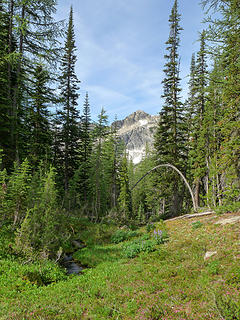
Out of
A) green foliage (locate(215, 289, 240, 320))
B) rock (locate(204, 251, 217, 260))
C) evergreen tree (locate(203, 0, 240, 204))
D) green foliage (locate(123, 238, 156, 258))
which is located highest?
evergreen tree (locate(203, 0, 240, 204))

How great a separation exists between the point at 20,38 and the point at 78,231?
16.6m

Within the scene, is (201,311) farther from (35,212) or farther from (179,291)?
(35,212)

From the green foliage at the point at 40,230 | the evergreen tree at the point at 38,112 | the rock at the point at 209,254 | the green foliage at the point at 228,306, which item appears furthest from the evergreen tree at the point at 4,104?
the green foliage at the point at 228,306

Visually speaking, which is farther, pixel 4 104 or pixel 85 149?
pixel 85 149

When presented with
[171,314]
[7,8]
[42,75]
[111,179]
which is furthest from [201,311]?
[111,179]

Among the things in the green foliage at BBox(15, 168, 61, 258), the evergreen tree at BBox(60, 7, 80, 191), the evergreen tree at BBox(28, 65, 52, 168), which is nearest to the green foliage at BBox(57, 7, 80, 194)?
the evergreen tree at BBox(60, 7, 80, 191)

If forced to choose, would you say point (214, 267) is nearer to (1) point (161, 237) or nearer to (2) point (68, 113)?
(1) point (161, 237)

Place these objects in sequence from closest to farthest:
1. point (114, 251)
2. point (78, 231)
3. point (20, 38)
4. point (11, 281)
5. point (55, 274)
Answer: point (11, 281) < point (55, 274) < point (114, 251) < point (20, 38) < point (78, 231)

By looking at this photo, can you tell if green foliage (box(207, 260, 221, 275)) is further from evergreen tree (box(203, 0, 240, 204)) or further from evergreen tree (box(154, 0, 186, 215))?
evergreen tree (box(154, 0, 186, 215))

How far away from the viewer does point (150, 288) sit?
5.52 meters

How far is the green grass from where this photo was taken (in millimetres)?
4352

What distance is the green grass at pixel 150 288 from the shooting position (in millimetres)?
4352

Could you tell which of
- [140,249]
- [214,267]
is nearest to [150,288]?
[214,267]

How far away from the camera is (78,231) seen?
1742 centimetres
